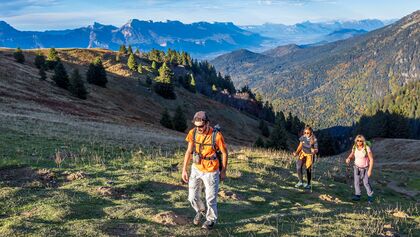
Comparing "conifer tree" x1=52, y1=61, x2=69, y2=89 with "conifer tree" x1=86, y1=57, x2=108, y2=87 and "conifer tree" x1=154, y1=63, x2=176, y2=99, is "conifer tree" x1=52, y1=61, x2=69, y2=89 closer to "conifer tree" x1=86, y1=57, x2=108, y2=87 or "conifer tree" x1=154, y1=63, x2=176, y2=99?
"conifer tree" x1=86, y1=57, x2=108, y2=87

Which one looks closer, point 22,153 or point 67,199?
point 67,199

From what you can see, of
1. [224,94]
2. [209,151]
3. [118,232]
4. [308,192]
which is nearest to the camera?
[118,232]

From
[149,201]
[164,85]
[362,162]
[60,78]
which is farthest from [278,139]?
[149,201]

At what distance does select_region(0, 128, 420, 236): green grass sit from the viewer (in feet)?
36.5

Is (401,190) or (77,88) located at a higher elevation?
(77,88)

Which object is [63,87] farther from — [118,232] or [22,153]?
[118,232]

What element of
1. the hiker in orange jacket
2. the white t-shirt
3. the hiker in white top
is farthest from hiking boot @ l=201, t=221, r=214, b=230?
the white t-shirt

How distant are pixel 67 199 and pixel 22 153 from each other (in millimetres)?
7880

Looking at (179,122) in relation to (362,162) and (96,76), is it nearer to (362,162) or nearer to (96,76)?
(96,76)

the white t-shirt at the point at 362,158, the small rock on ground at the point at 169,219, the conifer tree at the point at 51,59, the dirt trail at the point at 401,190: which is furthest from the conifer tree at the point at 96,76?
the small rock on ground at the point at 169,219

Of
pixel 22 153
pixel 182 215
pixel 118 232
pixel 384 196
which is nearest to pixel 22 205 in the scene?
pixel 118 232

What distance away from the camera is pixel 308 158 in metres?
19.2

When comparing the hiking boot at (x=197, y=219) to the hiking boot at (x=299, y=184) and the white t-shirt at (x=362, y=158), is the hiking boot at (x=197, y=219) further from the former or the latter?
the white t-shirt at (x=362, y=158)

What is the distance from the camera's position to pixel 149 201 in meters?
14.0
